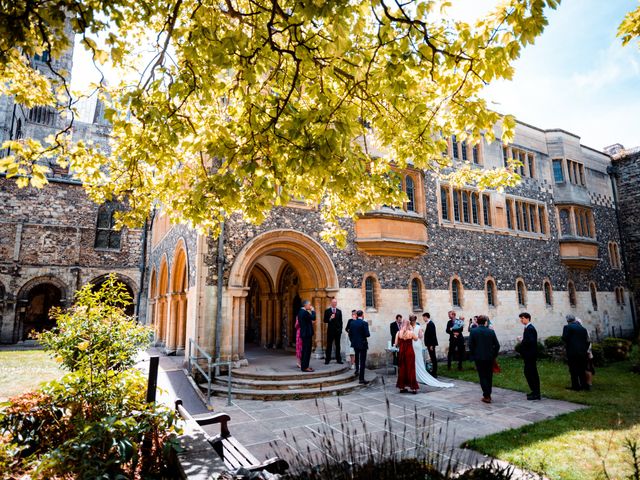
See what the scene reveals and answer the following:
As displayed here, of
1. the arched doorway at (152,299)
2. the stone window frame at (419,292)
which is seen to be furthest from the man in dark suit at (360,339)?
the arched doorway at (152,299)

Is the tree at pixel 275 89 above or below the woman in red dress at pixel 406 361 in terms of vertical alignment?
above

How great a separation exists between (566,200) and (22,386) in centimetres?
2275

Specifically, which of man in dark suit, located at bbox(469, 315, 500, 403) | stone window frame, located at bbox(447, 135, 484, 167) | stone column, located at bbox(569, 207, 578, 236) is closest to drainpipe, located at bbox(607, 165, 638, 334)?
stone column, located at bbox(569, 207, 578, 236)

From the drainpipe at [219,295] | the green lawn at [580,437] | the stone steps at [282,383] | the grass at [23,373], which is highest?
the drainpipe at [219,295]

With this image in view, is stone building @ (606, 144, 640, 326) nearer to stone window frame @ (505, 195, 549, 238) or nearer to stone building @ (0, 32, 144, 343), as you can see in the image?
stone window frame @ (505, 195, 549, 238)

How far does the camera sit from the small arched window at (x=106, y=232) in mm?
22766

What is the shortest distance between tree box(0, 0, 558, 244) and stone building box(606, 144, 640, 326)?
21187 mm

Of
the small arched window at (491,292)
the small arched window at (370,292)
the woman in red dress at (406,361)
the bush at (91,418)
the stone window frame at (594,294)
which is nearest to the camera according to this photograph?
the bush at (91,418)

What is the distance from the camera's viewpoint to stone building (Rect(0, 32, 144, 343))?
1998 cm

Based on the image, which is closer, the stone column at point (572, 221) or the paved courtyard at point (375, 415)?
the paved courtyard at point (375, 415)

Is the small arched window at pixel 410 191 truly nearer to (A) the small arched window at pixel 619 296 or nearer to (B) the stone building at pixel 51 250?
(A) the small arched window at pixel 619 296

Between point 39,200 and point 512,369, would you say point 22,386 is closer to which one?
point 512,369

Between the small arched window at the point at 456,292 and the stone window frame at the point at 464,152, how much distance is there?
5247 millimetres

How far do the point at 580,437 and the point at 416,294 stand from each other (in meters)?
8.63
